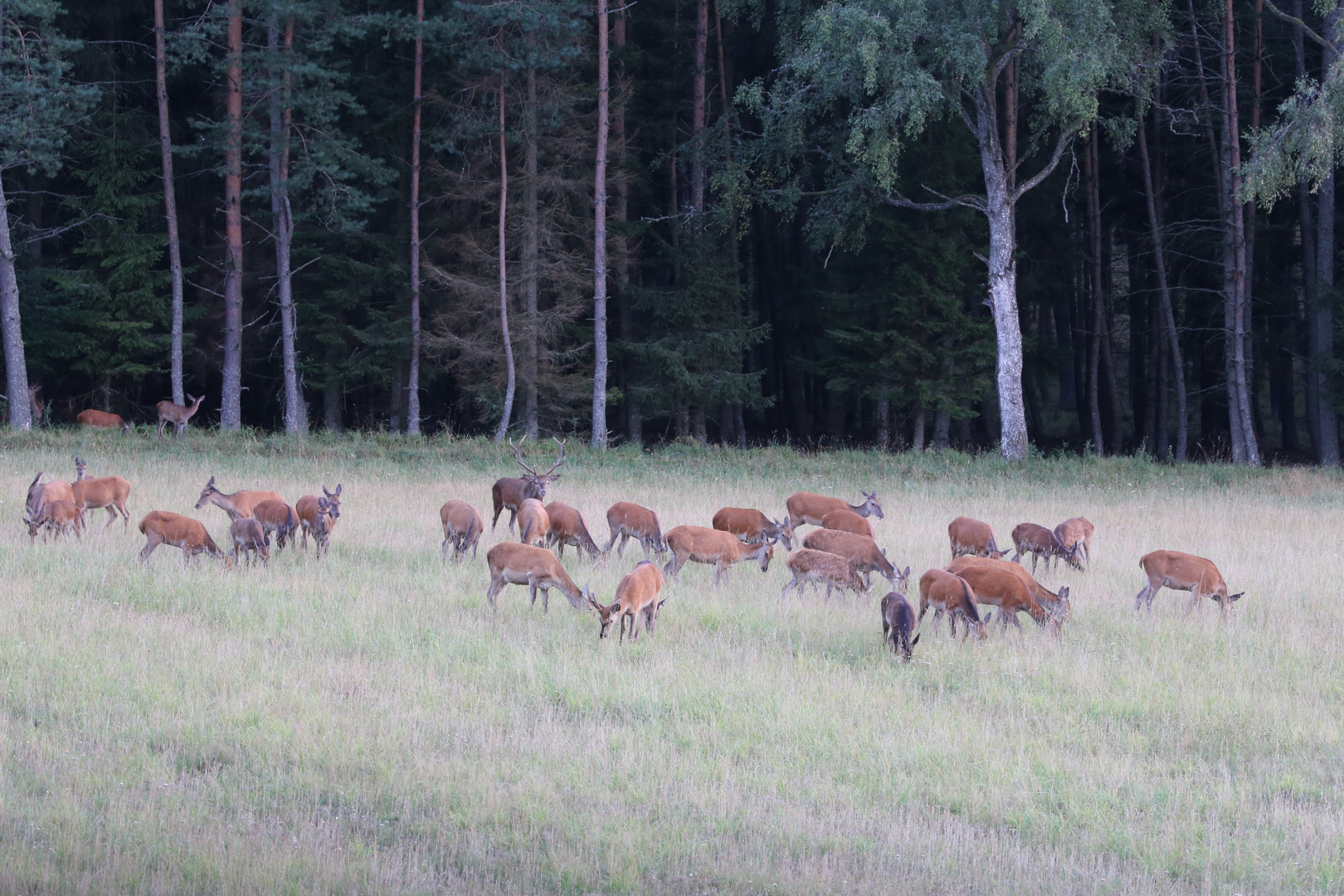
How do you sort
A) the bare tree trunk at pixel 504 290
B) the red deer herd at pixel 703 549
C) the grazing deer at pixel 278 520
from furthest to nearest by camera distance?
the bare tree trunk at pixel 504 290 < the grazing deer at pixel 278 520 < the red deer herd at pixel 703 549

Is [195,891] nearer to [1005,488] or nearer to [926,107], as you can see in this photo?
[1005,488]

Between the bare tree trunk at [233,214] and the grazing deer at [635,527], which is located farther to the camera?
the bare tree trunk at [233,214]

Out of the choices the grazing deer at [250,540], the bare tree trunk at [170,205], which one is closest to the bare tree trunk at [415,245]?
the bare tree trunk at [170,205]

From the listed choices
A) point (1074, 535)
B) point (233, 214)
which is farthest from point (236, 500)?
point (233, 214)

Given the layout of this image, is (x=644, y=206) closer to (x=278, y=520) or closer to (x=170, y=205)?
(x=170, y=205)

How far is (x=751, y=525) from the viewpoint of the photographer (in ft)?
50.6

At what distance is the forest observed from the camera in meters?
26.6

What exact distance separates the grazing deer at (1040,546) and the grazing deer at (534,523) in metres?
5.46

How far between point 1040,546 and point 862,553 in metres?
2.60

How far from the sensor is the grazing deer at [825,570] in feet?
41.4

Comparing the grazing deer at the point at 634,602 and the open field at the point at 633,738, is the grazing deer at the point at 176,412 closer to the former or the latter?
the open field at the point at 633,738

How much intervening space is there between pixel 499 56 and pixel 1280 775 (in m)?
25.5

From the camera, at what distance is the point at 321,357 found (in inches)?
1363

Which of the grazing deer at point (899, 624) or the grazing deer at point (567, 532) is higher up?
the grazing deer at point (567, 532)
